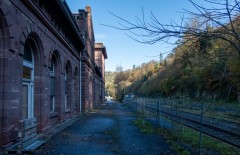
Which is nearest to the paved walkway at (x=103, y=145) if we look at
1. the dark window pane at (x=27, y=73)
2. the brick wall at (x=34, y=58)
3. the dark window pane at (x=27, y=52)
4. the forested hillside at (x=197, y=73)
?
the brick wall at (x=34, y=58)

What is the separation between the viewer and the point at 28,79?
1223 cm

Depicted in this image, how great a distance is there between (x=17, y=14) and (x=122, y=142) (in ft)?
18.1

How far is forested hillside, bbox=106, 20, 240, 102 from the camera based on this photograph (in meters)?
5.14

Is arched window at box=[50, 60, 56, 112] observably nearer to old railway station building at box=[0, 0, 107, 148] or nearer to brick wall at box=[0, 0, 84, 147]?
old railway station building at box=[0, 0, 107, 148]

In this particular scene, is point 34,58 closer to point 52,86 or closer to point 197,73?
point 52,86

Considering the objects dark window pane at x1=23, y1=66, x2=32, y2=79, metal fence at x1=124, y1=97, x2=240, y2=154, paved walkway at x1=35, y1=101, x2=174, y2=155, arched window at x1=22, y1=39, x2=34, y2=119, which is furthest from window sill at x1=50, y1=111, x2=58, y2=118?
metal fence at x1=124, y1=97, x2=240, y2=154

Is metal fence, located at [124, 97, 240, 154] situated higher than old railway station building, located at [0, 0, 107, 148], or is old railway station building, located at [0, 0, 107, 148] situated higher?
old railway station building, located at [0, 0, 107, 148]

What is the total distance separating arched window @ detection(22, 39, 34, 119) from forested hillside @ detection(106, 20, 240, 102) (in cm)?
525

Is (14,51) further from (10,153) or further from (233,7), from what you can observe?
(233,7)

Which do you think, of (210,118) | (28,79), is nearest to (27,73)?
(28,79)

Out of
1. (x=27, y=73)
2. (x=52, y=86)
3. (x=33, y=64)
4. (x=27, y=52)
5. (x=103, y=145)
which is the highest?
(x=27, y=52)

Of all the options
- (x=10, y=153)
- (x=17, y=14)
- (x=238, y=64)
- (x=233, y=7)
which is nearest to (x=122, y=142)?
(x=10, y=153)

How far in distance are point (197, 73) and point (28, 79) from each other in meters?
13.9

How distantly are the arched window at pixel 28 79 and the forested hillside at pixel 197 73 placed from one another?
5254mm
